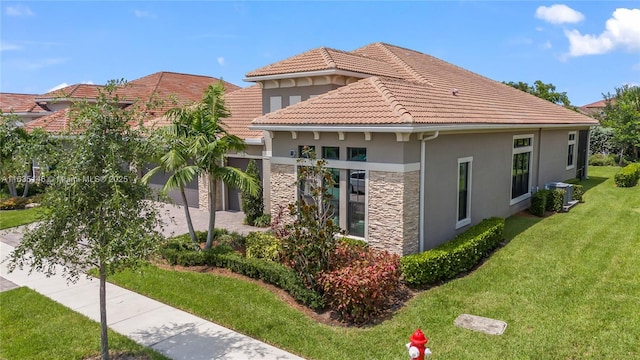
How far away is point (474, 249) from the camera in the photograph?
1070 centimetres

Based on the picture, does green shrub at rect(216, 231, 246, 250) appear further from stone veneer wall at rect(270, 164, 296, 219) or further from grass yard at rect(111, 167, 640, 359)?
grass yard at rect(111, 167, 640, 359)

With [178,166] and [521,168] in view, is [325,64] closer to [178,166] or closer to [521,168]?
[178,166]

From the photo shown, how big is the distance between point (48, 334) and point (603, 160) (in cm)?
3692

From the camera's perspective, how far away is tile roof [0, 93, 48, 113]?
3158 cm

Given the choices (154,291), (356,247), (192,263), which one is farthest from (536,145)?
(154,291)

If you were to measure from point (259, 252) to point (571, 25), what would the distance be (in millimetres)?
18578

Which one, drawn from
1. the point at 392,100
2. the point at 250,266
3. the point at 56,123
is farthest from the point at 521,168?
the point at 56,123

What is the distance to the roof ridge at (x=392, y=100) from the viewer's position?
31.8 feet

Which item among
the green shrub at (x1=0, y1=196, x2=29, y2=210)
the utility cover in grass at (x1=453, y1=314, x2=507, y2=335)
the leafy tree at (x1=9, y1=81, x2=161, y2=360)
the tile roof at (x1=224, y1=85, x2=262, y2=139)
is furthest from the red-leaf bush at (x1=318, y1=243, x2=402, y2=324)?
the green shrub at (x1=0, y1=196, x2=29, y2=210)

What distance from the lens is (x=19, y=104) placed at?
33906 millimetres

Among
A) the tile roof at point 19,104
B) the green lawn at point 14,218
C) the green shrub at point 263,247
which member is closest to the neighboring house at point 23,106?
the tile roof at point 19,104

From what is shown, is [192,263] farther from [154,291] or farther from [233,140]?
[233,140]

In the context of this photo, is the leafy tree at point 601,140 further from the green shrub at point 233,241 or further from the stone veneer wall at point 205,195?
the green shrub at point 233,241

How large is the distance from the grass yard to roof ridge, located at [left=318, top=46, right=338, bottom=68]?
7684 mm
